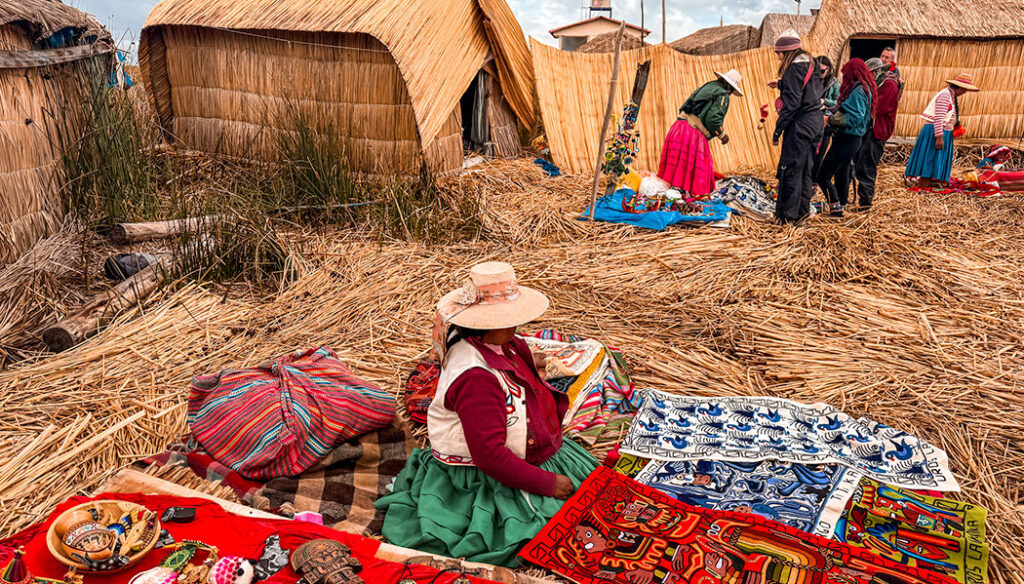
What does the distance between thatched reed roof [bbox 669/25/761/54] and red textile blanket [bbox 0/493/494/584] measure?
39.6 ft

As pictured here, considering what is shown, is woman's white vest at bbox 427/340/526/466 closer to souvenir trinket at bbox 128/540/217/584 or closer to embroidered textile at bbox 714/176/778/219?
souvenir trinket at bbox 128/540/217/584

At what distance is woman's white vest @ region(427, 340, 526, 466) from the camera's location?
2.08 metres

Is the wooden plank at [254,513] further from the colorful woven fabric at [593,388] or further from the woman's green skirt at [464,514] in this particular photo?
the colorful woven fabric at [593,388]

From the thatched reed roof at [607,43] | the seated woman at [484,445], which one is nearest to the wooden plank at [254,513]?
the seated woman at [484,445]

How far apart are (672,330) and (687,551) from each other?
1.96m

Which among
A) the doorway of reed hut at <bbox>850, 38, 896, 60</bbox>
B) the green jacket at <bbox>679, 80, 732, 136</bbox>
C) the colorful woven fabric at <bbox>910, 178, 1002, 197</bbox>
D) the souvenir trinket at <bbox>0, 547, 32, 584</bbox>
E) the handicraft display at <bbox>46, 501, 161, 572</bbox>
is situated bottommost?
the colorful woven fabric at <bbox>910, 178, 1002, 197</bbox>

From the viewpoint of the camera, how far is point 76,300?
400 centimetres

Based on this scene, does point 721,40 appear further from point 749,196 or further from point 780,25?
point 749,196

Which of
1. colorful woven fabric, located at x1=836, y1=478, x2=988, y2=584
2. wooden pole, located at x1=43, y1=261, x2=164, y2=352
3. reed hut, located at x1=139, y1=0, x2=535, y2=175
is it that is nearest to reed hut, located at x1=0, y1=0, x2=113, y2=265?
wooden pole, located at x1=43, y1=261, x2=164, y2=352

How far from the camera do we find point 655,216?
596 centimetres

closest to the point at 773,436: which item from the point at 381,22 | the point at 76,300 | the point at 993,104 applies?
the point at 76,300

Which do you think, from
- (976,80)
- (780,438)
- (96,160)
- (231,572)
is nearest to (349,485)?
(231,572)

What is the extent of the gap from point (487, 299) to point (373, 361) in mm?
1524

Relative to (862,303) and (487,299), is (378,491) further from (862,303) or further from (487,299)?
(862,303)
